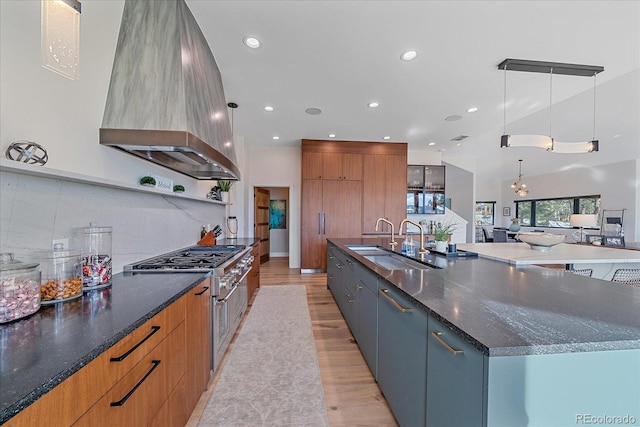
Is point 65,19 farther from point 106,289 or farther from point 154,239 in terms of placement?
point 154,239

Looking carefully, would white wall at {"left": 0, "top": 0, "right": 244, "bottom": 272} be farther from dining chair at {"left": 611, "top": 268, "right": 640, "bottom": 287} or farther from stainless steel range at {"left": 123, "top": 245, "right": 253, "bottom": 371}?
dining chair at {"left": 611, "top": 268, "right": 640, "bottom": 287}

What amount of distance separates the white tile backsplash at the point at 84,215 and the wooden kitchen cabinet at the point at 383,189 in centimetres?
395

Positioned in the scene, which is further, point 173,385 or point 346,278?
point 346,278

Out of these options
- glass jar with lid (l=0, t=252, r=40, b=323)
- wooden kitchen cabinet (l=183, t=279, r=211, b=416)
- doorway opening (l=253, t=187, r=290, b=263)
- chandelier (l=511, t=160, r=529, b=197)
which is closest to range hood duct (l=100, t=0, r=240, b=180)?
glass jar with lid (l=0, t=252, r=40, b=323)

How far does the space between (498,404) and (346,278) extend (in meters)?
1.95

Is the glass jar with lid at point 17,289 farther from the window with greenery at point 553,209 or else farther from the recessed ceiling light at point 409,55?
the window with greenery at point 553,209

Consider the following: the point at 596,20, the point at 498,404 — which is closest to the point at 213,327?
the point at 498,404

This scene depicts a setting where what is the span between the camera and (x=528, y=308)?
3.35 feet

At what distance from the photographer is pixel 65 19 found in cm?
97

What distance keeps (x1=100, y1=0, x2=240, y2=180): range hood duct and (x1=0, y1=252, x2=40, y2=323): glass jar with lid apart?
0.92 m

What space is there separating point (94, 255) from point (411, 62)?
326 centimetres

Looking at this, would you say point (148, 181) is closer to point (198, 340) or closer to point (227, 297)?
point (227, 297)

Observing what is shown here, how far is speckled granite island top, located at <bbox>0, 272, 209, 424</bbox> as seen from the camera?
575 millimetres

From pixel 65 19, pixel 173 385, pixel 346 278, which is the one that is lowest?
pixel 173 385
